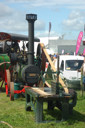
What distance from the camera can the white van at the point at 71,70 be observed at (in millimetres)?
11539

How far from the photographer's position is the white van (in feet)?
37.9

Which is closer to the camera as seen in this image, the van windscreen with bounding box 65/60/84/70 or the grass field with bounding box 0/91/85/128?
the grass field with bounding box 0/91/85/128

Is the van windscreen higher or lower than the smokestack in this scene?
lower

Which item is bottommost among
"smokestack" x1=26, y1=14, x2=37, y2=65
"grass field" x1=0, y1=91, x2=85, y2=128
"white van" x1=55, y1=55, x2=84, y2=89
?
"grass field" x1=0, y1=91, x2=85, y2=128

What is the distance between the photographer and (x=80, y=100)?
870 centimetres

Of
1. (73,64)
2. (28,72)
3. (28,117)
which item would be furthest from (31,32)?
(73,64)

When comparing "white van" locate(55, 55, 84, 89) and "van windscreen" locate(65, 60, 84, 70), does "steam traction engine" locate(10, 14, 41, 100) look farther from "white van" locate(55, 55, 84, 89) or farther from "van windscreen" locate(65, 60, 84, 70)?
"van windscreen" locate(65, 60, 84, 70)

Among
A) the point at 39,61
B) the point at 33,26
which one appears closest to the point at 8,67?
the point at 39,61

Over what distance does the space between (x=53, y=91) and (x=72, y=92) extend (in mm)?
821

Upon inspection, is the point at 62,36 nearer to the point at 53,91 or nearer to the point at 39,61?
the point at 39,61

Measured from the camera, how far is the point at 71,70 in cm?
1201

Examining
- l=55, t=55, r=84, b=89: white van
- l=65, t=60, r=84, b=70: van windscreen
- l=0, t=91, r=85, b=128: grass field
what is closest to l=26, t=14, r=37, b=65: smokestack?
l=0, t=91, r=85, b=128: grass field

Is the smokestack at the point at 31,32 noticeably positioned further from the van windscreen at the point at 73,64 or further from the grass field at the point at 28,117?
the van windscreen at the point at 73,64

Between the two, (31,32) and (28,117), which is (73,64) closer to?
(31,32)
